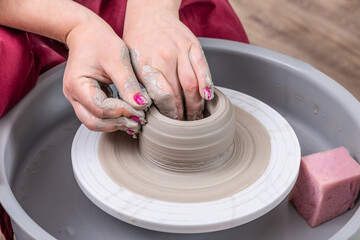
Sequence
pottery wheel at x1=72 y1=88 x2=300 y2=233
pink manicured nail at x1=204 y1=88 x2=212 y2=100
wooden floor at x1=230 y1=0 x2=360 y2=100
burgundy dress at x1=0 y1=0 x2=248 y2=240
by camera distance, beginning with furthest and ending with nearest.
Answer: wooden floor at x1=230 y1=0 x2=360 y2=100 → burgundy dress at x1=0 y1=0 x2=248 y2=240 → pink manicured nail at x1=204 y1=88 x2=212 y2=100 → pottery wheel at x1=72 y1=88 x2=300 y2=233

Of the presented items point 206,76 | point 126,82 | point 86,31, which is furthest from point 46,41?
point 206,76

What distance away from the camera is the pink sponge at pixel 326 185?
131cm

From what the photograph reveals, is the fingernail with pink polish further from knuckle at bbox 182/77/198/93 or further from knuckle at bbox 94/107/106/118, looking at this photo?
knuckle at bbox 94/107/106/118

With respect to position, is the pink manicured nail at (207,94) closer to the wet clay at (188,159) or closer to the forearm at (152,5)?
the wet clay at (188,159)

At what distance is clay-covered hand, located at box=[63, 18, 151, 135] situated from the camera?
1223 mm

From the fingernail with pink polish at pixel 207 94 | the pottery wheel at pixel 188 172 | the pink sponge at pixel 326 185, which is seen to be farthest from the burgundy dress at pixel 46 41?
the pink sponge at pixel 326 185

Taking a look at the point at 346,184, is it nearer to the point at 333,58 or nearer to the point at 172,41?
the point at 172,41

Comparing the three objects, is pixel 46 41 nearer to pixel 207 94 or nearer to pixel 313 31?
pixel 207 94

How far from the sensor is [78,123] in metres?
1.69

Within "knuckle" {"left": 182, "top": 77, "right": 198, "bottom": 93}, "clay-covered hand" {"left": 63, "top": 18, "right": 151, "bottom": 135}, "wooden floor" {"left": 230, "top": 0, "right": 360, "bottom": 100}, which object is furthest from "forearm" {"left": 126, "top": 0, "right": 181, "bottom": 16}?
"wooden floor" {"left": 230, "top": 0, "right": 360, "bottom": 100}

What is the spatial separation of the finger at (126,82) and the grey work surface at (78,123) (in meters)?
0.36

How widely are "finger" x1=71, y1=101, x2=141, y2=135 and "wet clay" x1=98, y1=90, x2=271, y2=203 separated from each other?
33 millimetres

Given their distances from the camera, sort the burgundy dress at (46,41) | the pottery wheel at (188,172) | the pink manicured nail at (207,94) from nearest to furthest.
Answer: the pottery wheel at (188,172)
the pink manicured nail at (207,94)
the burgundy dress at (46,41)

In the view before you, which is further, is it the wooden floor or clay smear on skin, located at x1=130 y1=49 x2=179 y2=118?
the wooden floor
